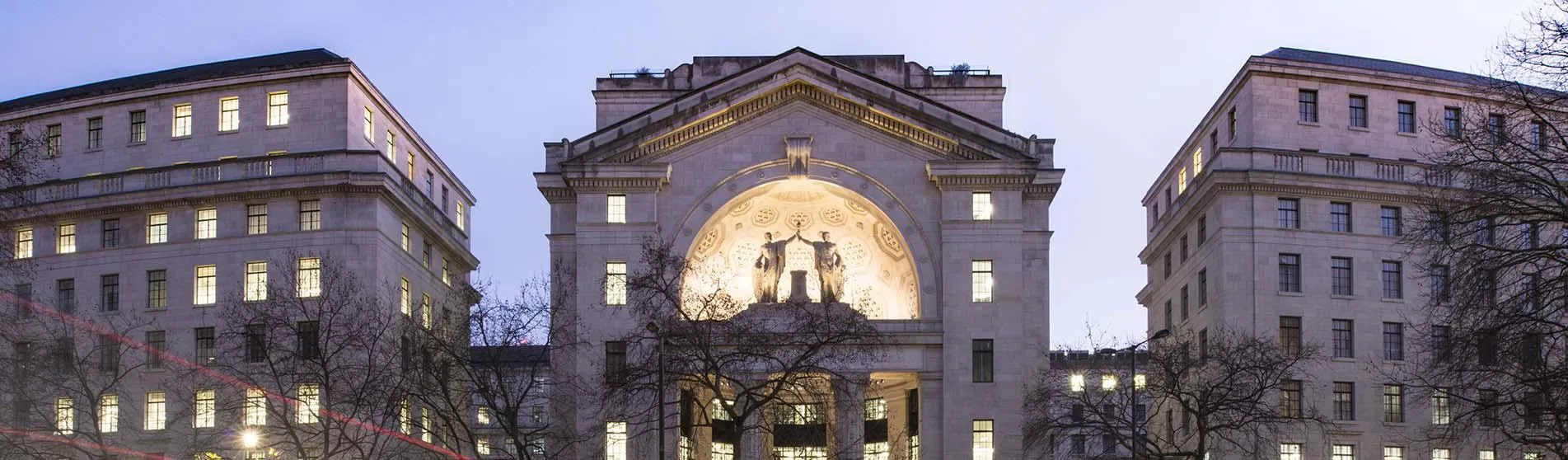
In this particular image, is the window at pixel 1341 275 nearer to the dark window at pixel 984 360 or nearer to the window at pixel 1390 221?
the window at pixel 1390 221

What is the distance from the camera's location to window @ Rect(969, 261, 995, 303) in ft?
257

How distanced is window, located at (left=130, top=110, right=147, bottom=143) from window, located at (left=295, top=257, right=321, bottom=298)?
1071cm

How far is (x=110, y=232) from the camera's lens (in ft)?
257

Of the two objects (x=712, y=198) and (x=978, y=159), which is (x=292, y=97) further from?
(x=978, y=159)

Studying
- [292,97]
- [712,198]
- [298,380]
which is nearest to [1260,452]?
[712,198]

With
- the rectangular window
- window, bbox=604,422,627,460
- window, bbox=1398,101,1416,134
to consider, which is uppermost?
window, bbox=1398,101,1416,134

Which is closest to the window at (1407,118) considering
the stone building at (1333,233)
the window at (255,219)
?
the stone building at (1333,233)

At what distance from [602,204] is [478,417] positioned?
37509 mm

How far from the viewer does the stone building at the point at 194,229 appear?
74625 mm

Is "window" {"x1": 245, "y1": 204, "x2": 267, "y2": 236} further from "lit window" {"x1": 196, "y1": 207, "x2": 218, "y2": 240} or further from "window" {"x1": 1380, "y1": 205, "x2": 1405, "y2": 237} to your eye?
"window" {"x1": 1380, "y1": 205, "x2": 1405, "y2": 237}

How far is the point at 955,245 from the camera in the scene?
7856 centimetres

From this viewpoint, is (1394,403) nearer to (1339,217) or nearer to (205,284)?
(1339,217)

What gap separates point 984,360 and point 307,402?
2761cm

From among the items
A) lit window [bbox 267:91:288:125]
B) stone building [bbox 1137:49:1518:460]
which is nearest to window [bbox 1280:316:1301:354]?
stone building [bbox 1137:49:1518:460]
